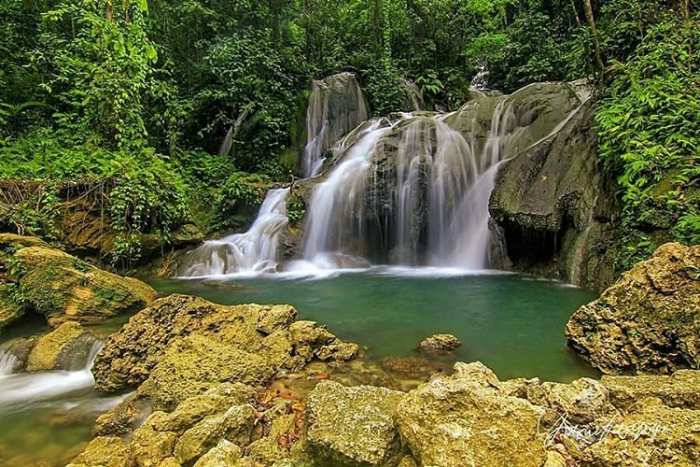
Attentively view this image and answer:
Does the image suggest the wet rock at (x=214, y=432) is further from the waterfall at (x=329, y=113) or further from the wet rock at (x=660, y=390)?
the waterfall at (x=329, y=113)

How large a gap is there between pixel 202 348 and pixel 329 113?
44.6 feet

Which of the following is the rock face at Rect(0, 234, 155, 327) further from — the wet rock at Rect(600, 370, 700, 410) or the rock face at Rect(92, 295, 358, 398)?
the wet rock at Rect(600, 370, 700, 410)

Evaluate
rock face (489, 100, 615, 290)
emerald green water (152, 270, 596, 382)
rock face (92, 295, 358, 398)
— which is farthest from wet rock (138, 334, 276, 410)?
rock face (489, 100, 615, 290)

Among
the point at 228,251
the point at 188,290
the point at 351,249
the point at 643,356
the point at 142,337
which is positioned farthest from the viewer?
the point at 351,249

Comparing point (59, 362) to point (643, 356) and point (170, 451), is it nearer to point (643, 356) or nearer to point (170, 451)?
point (170, 451)

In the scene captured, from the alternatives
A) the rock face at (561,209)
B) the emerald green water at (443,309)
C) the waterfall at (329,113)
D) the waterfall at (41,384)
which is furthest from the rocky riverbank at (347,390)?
the waterfall at (329,113)

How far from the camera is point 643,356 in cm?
358

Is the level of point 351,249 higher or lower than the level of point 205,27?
lower

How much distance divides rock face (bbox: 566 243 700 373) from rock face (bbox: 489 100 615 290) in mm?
2549

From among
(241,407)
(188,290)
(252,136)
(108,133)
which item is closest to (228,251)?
(188,290)

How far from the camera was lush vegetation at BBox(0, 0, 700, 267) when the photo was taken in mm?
6348

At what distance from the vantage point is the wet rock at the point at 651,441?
6.08 ft

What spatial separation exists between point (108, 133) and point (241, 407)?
9565mm

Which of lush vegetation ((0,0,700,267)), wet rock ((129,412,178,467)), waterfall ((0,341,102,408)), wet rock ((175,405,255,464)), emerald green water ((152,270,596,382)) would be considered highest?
lush vegetation ((0,0,700,267))
